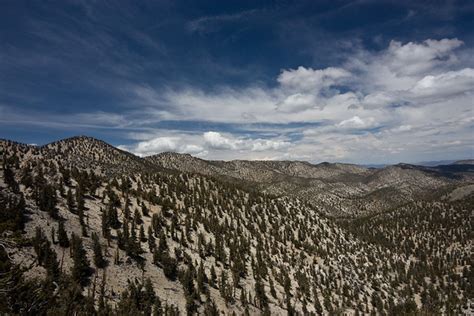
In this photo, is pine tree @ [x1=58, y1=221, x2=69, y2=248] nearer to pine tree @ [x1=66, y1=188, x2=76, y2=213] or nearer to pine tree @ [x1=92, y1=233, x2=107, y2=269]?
pine tree @ [x1=92, y1=233, x2=107, y2=269]

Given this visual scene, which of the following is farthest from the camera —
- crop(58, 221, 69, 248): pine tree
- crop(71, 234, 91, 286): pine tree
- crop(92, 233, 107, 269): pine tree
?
crop(92, 233, 107, 269): pine tree

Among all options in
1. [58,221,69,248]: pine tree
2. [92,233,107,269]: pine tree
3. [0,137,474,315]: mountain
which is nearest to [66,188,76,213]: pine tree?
[0,137,474,315]: mountain

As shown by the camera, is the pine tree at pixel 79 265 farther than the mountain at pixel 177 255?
Yes

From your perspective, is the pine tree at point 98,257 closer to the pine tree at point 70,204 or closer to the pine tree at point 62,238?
the pine tree at point 62,238

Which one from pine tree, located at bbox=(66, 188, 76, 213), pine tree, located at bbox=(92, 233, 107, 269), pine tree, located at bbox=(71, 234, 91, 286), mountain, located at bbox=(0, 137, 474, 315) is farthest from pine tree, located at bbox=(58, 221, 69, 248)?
pine tree, located at bbox=(66, 188, 76, 213)

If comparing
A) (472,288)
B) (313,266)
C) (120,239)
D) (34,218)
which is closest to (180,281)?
(120,239)

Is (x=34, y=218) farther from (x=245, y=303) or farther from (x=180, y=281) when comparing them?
(x=245, y=303)

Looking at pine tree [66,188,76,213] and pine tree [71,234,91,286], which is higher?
pine tree [66,188,76,213]

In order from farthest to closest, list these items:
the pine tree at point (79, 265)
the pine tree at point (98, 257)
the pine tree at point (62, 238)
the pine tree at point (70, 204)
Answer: the pine tree at point (70, 204), the pine tree at point (98, 257), the pine tree at point (62, 238), the pine tree at point (79, 265)

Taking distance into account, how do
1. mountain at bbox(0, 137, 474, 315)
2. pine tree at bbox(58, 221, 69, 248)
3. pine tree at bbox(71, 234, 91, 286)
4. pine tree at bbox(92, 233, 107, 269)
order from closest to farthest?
mountain at bbox(0, 137, 474, 315) → pine tree at bbox(71, 234, 91, 286) → pine tree at bbox(58, 221, 69, 248) → pine tree at bbox(92, 233, 107, 269)

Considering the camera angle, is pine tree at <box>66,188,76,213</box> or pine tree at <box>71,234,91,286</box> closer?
pine tree at <box>71,234,91,286</box>

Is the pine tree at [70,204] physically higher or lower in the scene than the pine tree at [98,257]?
higher

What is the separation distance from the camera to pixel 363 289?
77.6 meters

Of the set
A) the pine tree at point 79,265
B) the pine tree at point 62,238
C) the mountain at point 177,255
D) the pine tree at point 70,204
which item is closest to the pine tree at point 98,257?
the mountain at point 177,255
